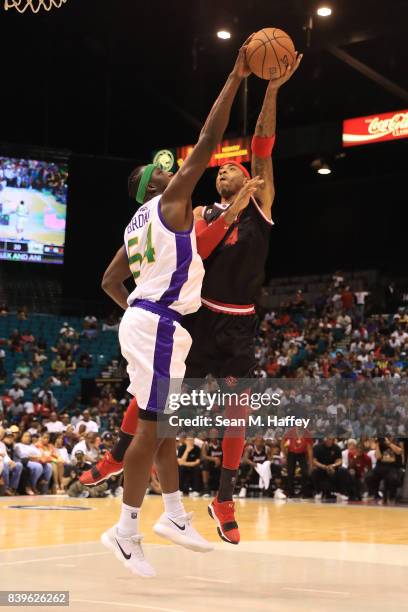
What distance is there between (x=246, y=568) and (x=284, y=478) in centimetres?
1088

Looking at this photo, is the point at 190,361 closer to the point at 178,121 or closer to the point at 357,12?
the point at 357,12

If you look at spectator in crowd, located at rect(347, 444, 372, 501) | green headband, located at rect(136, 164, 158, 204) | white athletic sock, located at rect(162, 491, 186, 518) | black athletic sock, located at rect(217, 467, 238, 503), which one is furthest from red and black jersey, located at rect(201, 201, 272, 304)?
spectator in crowd, located at rect(347, 444, 372, 501)

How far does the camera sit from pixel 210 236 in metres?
5.41

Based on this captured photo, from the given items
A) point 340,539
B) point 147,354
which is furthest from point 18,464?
point 147,354

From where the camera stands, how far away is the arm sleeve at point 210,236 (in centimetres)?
535

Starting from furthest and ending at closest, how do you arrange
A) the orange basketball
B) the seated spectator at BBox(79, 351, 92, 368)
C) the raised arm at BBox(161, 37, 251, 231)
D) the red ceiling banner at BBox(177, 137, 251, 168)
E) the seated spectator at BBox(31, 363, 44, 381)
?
the seated spectator at BBox(79, 351, 92, 368) → the seated spectator at BBox(31, 363, 44, 381) → the red ceiling banner at BBox(177, 137, 251, 168) → the orange basketball → the raised arm at BBox(161, 37, 251, 231)

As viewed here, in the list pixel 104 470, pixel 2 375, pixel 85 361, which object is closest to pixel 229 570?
pixel 104 470

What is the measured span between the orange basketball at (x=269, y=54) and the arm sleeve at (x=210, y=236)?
861mm

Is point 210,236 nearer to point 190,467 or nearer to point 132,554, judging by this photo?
point 132,554

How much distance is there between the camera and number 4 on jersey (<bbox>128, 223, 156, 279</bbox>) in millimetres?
4883

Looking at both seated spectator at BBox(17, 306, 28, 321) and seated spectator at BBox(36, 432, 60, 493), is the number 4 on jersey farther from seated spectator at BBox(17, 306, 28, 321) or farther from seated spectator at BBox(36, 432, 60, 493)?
seated spectator at BBox(17, 306, 28, 321)

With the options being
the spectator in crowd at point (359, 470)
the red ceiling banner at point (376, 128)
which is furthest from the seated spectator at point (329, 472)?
the red ceiling banner at point (376, 128)

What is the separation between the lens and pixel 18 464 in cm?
1608

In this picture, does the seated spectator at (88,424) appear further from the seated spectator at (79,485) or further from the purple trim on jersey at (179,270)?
the purple trim on jersey at (179,270)
